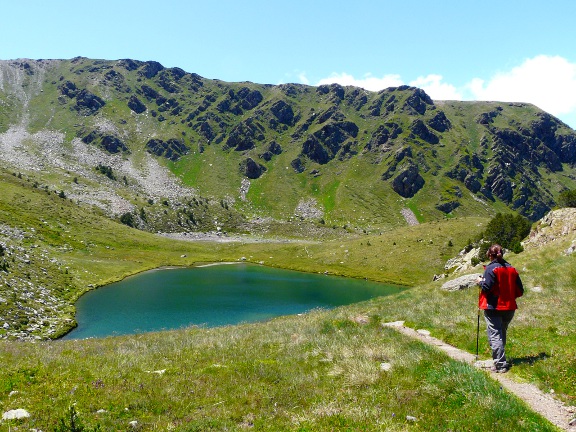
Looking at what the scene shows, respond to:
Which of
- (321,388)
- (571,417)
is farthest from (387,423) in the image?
(571,417)

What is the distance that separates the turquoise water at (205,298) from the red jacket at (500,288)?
33423mm

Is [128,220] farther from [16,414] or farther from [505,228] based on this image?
[16,414]

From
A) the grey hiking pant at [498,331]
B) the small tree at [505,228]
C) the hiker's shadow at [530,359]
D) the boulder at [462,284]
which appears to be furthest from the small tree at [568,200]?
the grey hiking pant at [498,331]

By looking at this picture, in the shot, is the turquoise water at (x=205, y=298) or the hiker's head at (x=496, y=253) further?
the turquoise water at (x=205, y=298)

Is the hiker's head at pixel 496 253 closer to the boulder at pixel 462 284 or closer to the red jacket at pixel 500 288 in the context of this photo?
the red jacket at pixel 500 288

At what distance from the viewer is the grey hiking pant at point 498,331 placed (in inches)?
485

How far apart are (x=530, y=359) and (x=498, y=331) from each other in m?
1.61

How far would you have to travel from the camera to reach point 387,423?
8633mm

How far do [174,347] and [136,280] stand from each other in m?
77.1

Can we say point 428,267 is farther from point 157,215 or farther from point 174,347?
point 157,215

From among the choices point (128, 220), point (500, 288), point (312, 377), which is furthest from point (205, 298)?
point (128, 220)

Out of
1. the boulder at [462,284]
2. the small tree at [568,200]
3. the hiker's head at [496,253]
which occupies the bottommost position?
the boulder at [462,284]

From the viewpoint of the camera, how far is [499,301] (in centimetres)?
1267

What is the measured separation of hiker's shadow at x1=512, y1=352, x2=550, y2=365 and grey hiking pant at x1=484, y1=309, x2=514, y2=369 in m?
→ 0.63
